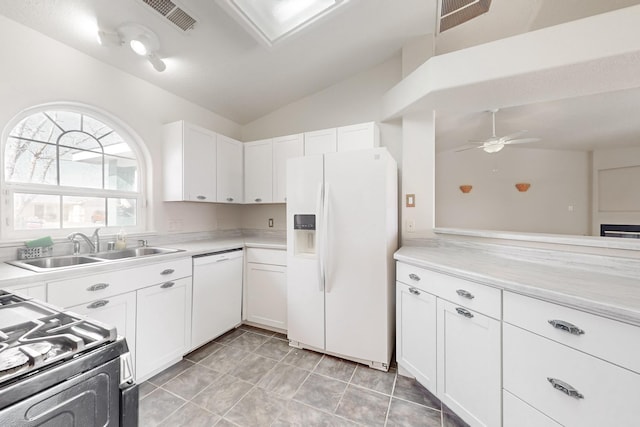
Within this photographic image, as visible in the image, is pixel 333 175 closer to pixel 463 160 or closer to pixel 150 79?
pixel 150 79

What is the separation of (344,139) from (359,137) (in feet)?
0.53

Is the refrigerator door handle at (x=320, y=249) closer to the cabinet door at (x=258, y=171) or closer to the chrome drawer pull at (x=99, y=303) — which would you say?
the cabinet door at (x=258, y=171)

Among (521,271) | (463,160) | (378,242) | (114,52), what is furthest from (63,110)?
(463,160)

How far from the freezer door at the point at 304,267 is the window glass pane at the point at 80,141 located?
1709 mm

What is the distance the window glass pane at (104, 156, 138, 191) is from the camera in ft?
7.40

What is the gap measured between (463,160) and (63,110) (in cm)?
655

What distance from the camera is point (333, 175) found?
210 cm

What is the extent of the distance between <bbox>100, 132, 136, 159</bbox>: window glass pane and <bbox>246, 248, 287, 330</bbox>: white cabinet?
1.50 m

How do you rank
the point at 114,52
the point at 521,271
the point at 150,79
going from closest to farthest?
the point at 521,271 < the point at 114,52 < the point at 150,79

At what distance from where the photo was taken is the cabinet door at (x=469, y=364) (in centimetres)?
124

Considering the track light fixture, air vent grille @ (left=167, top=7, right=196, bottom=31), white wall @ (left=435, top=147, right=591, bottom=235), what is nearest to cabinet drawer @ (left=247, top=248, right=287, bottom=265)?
the track light fixture

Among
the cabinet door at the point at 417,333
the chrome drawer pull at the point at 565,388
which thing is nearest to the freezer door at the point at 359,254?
the cabinet door at the point at 417,333

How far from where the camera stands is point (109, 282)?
159 centimetres

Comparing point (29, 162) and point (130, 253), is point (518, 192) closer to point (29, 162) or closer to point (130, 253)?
point (130, 253)
